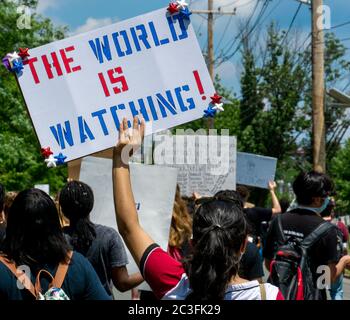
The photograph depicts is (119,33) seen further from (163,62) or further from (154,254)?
(154,254)

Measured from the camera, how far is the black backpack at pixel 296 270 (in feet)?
12.9

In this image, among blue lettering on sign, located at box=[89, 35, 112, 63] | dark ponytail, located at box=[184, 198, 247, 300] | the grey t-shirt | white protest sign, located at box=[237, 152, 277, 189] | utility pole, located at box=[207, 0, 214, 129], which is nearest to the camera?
dark ponytail, located at box=[184, 198, 247, 300]

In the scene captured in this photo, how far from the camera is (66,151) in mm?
Result: 4727

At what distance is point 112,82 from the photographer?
4.81 meters

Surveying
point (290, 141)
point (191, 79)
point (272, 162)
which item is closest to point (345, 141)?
point (290, 141)

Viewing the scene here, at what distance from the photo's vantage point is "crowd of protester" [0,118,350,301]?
2.49 metres

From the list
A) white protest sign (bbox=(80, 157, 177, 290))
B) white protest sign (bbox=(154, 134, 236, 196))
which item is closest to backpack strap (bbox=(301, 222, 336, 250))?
white protest sign (bbox=(80, 157, 177, 290))

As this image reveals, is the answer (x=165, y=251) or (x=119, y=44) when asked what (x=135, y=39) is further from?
(x=165, y=251)

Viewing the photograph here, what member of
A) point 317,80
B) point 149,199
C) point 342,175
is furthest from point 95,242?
point 342,175

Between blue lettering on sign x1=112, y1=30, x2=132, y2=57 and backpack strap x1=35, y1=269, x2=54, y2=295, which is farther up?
blue lettering on sign x1=112, y1=30, x2=132, y2=57

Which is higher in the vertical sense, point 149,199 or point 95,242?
point 149,199

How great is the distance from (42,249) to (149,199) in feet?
5.38

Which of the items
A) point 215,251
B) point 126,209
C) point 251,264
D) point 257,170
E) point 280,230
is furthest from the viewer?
point 257,170

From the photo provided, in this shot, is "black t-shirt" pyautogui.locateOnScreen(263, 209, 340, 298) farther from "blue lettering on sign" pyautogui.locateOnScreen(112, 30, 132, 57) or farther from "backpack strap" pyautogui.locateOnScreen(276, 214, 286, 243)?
"blue lettering on sign" pyautogui.locateOnScreen(112, 30, 132, 57)
